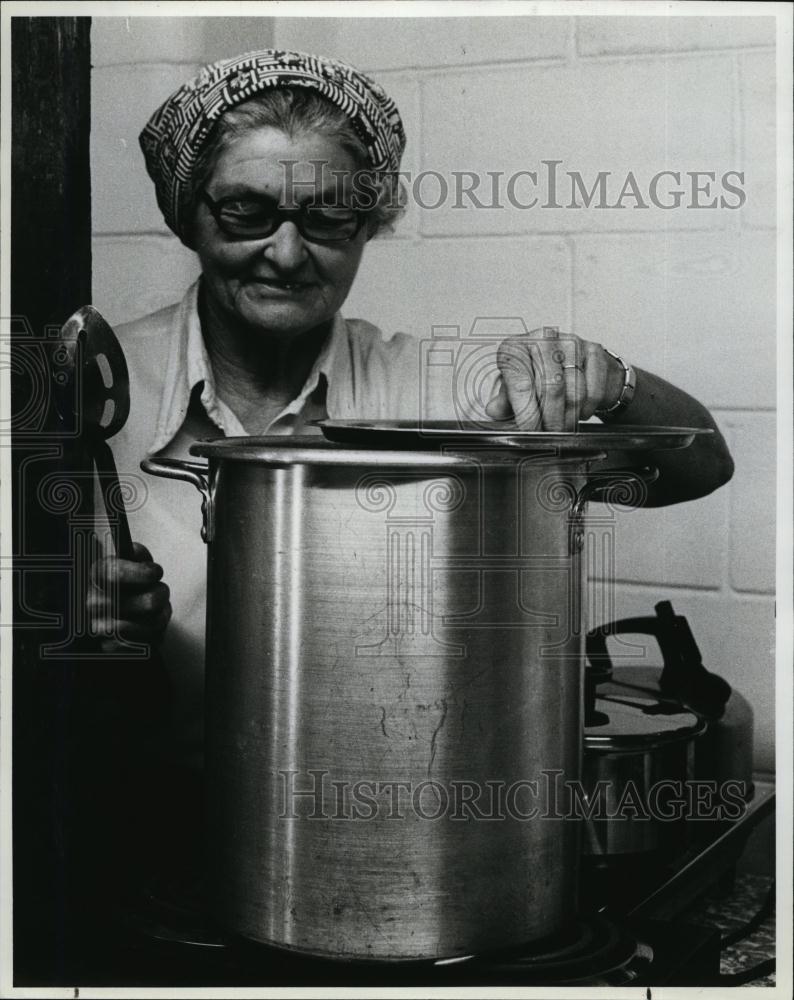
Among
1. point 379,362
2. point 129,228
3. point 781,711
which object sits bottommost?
point 781,711

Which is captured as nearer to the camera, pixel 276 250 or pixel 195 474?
pixel 195 474

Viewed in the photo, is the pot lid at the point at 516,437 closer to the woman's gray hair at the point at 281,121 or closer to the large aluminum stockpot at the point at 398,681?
the large aluminum stockpot at the point at 398,681

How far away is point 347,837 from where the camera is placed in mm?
577

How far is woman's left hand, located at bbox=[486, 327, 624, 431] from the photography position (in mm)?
709

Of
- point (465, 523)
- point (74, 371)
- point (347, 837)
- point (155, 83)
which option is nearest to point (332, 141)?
point (155, 83)

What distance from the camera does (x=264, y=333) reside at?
0.92 metres

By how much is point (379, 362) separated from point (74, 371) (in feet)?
1.04

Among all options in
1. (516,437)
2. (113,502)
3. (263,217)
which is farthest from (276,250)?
(516,437)

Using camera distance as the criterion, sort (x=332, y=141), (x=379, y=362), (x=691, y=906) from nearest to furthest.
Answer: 1. (x=691, y=906)
2. (x=332, y=141)
3. (x=379, y=362)

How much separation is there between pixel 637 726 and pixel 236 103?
0.53 metres

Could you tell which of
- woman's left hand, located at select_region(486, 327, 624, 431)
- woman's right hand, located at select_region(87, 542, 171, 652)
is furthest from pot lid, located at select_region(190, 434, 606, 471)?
woman's right hand, located at select_region(87, 542, 171, 652)

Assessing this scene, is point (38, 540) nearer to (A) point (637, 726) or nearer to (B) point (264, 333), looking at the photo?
(B) point (264, 333)

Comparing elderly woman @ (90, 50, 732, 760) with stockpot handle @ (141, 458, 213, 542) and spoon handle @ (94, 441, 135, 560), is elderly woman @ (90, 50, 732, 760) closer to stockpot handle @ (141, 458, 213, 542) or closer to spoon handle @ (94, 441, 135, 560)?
spoon handle @ (94, 441, 135, 560)

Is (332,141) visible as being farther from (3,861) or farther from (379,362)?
(3,861)
